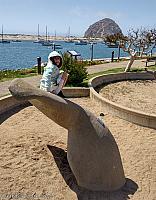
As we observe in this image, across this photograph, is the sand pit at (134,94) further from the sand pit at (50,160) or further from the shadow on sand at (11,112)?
the shadow on sand at (11,112)

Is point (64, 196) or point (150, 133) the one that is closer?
point (64, 196)

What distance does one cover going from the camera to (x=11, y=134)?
8336mm

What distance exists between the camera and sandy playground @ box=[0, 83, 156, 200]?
233 inches

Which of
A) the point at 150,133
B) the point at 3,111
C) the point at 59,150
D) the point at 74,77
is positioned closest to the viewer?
the point at 59,150

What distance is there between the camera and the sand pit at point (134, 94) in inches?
461

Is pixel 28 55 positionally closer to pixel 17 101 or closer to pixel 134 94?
pixel 134 94

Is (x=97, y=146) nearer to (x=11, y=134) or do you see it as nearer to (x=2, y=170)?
(x=2, y=170)

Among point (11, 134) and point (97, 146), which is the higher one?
point (97, 146)

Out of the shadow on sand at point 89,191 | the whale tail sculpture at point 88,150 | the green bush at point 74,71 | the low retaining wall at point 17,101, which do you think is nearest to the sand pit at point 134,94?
the low retaining wall at point 17,101

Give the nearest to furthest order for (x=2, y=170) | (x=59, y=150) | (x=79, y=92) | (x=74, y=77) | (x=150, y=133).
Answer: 1. (x=2, y=170)
2. (x=59, y=150)
3. (x=150, y=133)
4. (x=79, y=92)
5. (x=74, y=77)

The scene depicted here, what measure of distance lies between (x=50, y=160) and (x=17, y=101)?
4381 mm

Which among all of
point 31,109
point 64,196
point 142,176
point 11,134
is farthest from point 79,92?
point 64,196

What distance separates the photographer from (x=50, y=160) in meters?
6.95

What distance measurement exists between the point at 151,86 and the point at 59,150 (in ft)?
30.0
